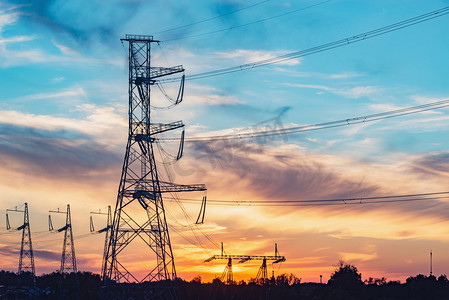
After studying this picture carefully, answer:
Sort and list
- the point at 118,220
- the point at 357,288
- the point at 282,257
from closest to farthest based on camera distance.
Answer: the point at 118,220, the point at 282,257, the point at 357,288

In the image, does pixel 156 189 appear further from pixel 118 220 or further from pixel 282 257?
pixel 282 257

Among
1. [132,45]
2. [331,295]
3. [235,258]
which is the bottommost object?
[331,295]

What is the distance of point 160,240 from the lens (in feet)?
292

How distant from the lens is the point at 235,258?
595ft

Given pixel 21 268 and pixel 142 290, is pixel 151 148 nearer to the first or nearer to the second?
pixel 142 290

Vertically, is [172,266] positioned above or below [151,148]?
below

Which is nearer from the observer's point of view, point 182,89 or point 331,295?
point 182,89

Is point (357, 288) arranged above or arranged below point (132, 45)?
below

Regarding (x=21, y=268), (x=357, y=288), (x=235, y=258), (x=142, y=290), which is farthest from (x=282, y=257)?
(x=142, y=290)

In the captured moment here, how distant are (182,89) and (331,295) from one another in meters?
111

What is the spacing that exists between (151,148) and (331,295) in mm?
106491

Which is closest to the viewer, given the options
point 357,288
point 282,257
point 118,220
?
point 118,220

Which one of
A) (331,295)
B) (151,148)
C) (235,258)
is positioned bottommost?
(331,295)

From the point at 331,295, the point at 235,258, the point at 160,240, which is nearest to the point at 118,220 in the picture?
the point at 160,240
